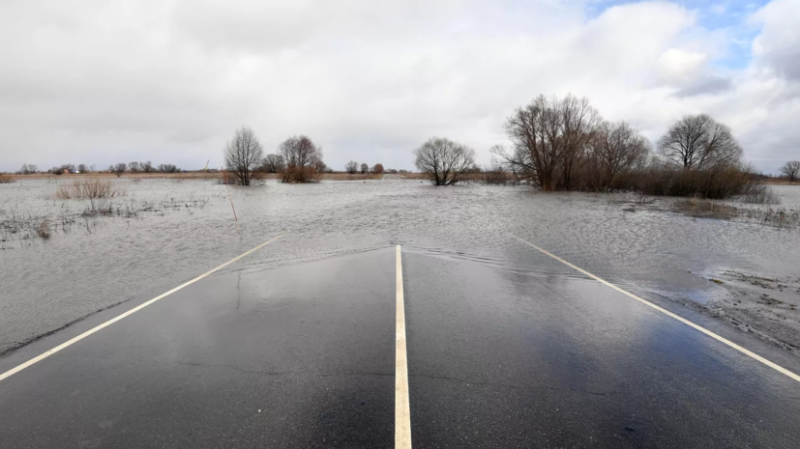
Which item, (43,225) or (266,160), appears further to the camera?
(266,160)

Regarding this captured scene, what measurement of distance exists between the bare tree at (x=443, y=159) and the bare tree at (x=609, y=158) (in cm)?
2619

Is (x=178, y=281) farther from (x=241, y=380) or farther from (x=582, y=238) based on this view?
(x=582, y=238)

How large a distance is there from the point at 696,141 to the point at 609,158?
2664 centimetres

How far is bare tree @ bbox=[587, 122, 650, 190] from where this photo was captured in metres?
46.3

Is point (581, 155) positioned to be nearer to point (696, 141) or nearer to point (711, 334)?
point (696, 141)

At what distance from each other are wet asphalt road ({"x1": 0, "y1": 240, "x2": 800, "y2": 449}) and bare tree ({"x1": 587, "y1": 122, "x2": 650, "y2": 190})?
4702cm

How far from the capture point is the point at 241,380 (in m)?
3.46

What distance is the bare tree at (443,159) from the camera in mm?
70000

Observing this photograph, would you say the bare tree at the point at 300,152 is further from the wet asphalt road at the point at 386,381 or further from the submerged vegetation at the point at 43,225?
the wet asphalt road at the point at 386,381

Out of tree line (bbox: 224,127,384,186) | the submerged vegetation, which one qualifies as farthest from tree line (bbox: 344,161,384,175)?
the submerged vegetation

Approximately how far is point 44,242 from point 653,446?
15809mm

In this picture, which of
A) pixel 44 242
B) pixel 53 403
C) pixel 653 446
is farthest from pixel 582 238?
pixel 44 242

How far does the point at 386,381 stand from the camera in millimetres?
3412

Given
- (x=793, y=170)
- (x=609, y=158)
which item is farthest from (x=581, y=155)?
(x=793, y=170)
